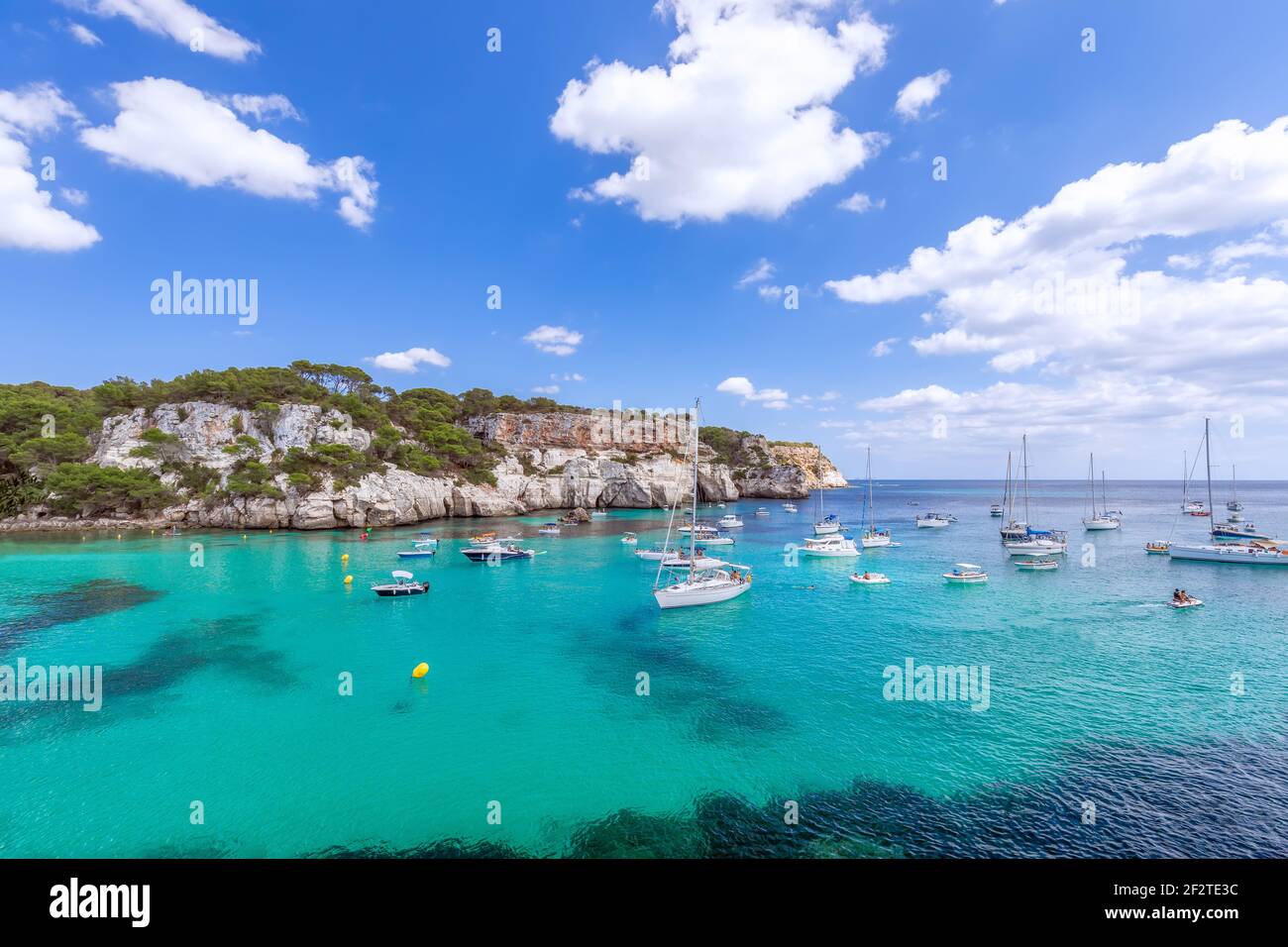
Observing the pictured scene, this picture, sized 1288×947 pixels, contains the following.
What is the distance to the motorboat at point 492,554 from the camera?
4206 cm

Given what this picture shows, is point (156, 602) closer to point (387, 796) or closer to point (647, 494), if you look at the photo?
point (387, 796)

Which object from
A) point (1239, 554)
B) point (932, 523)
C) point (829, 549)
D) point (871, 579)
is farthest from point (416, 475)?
point (1239, 554)

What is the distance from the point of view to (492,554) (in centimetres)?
4203

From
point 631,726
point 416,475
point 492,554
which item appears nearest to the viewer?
point 631,726

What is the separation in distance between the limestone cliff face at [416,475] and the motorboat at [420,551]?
17.3 m

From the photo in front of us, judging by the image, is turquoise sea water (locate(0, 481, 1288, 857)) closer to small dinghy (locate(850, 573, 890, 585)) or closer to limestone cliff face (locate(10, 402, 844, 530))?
small dinghy (locate(850, 573, 890, 585))

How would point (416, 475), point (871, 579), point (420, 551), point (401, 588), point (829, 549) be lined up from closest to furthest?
point (401, 588)
point (871, 579)
point (420, 551)
point (829, 549)
point (416, 475)

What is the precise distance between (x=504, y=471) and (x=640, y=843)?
69.9 m

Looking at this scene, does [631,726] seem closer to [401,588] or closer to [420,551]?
[401,588]

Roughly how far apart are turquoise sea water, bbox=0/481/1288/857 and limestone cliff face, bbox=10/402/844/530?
80.5 ft

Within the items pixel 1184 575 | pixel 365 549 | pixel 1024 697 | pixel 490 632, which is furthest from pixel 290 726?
pixel 1184 575

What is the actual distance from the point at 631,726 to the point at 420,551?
35.0 m

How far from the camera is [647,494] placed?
8738cm
